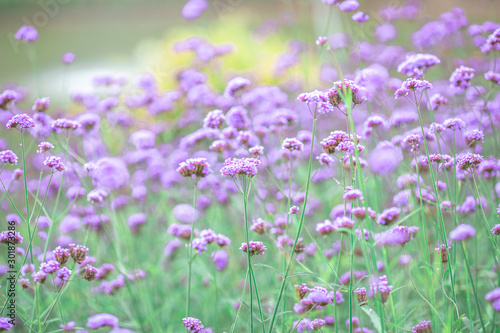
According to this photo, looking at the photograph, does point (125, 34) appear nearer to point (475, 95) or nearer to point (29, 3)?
point (29, 3)

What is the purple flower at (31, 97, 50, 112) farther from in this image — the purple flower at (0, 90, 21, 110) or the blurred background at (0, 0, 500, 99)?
the blurred background at (0, 0, 500, 99)

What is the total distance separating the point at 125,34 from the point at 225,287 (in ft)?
23.4

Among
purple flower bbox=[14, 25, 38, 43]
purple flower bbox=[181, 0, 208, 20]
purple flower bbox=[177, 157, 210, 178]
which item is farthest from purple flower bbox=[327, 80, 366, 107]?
purple flower bbox=[181, 0, 208, 20]

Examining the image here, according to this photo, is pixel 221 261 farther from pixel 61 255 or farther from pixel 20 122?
pixel 20 122

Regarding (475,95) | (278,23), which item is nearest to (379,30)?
(278,23)

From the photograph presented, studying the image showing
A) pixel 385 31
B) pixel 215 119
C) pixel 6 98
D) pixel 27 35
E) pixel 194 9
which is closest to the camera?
pixel 6 98

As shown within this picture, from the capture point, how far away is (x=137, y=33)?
8.99 m

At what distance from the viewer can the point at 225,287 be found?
2.69 meters

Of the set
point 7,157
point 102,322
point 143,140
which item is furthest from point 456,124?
point 143,140

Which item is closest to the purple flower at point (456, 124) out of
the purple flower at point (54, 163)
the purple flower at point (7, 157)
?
the purple flower at point (54, 163)

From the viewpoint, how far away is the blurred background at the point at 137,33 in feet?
18.9

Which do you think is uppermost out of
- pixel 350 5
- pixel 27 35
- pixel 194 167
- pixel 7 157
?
pixel 27 35

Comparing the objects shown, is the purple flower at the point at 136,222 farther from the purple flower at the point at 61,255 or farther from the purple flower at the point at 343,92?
the purple flower at the point at 343,92

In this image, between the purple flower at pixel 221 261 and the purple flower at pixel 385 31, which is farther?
the purple flower at pixel 385 31
